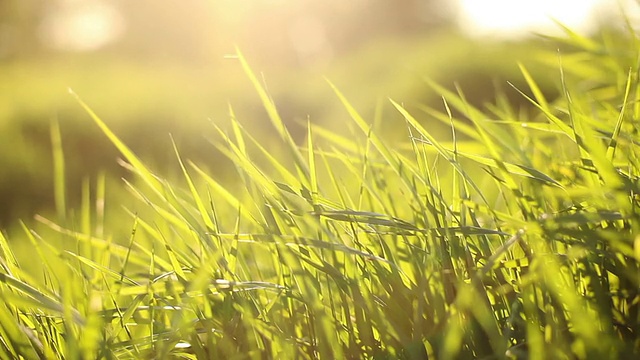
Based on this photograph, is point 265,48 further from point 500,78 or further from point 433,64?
point 500,78

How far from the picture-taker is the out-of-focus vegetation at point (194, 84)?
274 cm

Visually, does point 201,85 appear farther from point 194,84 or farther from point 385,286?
point 385,286

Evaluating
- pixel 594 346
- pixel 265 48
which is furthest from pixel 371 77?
pixel 594 346

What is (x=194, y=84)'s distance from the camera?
4469mm

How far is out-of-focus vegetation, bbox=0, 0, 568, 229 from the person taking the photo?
9.00ft

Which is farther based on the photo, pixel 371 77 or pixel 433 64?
pixel 371 77

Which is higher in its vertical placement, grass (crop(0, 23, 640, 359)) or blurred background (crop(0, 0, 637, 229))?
grass (crop(0, 23, 640, 359))

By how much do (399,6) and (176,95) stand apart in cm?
843

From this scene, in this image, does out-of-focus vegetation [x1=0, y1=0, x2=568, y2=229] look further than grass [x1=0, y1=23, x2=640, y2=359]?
Yes

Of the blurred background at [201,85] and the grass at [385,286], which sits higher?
the grass at [385,286]

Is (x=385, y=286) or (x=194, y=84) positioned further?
(x=194, y=84)

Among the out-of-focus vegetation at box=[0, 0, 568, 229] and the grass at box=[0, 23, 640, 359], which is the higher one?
the grass at box=[0, 23, 640, 359]

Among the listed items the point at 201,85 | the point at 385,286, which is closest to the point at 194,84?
the point at 201,85

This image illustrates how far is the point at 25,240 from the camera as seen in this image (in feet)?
6.06
